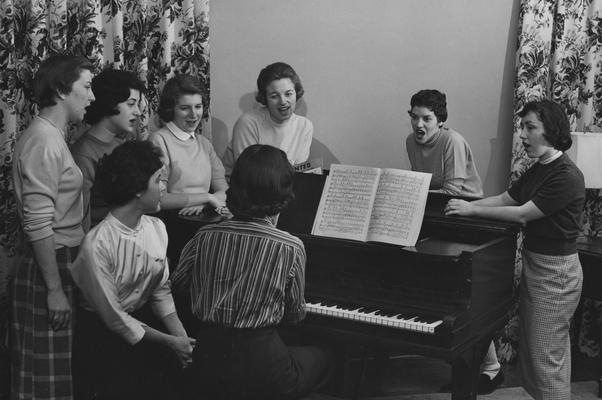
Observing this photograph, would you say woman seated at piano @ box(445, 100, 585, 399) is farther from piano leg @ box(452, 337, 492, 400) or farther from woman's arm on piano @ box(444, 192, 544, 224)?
piano leg @ box(452, 337, 492, 400)

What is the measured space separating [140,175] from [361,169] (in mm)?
935

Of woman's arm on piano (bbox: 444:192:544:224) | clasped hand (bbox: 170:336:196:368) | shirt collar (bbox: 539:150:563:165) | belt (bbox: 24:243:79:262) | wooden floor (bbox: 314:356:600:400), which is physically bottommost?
wooden floor (bbox: 314:356:600:400)

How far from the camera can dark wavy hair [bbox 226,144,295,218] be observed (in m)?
2.41

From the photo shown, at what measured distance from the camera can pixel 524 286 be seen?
3.72m

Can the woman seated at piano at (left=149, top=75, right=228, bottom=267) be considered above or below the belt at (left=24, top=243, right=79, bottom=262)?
above

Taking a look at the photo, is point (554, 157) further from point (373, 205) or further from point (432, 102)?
point (373, 205)

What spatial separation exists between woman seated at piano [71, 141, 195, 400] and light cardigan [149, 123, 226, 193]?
793 millimetres

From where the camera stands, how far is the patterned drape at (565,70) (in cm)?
447

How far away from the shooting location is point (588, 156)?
13.5ft

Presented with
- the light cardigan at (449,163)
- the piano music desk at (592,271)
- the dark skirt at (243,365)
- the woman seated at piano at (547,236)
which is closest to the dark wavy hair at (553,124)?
the woman seated at piano at (547,236)

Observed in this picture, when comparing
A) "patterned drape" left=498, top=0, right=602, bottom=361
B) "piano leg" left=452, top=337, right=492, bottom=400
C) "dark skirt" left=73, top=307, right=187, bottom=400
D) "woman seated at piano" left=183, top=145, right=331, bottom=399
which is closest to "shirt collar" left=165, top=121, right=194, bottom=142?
"dark skirt" left=73, top=307, right=187, bottom=400

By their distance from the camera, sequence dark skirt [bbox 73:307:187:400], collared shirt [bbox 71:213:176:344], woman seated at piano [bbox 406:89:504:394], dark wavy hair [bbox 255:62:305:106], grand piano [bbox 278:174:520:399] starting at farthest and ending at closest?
woman seated at piano [bbox 406:89:504:394] < dark wavy hair [bbox 255:62:305:106] < grand piano [bbox 278:174:520:399] < dark skirt [bbox 73:307:187:400] < collared shirt [bbox 71:213:176:344]

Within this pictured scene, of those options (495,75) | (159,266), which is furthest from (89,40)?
(495,75)

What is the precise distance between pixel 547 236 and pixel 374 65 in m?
→ 1.54
